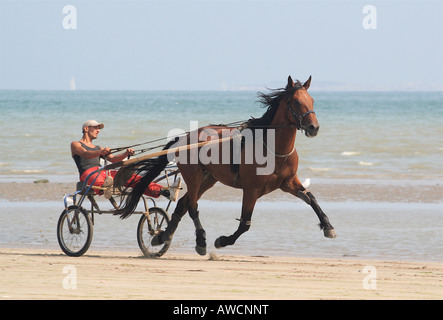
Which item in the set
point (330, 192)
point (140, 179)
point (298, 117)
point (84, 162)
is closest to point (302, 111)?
point (298, 117)

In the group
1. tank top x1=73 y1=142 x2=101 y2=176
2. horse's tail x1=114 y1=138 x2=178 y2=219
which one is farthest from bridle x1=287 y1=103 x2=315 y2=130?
tank top x1=73 y1=142 x2=101 y2=176

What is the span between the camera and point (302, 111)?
8.28 m

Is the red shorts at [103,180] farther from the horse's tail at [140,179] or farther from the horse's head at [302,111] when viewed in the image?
the horse's head at [302,111]

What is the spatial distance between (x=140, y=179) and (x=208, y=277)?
2.19 metres

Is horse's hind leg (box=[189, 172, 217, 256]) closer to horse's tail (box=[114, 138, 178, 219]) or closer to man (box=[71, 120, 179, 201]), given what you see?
man (box=[71, 120, 179, 201])

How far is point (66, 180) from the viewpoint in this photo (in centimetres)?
1856

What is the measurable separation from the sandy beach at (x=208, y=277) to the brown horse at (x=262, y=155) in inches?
21.5

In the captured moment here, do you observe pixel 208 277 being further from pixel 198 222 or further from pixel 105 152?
pixel 105 152

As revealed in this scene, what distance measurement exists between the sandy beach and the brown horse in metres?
0.55

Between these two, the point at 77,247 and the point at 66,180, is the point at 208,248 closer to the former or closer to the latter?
the point at 77,247

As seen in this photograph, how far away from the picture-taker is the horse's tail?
30.7 ft
